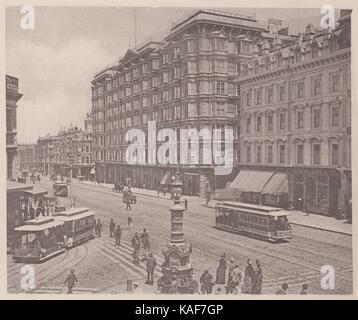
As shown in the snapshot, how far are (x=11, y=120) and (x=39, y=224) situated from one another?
2891 millimetres

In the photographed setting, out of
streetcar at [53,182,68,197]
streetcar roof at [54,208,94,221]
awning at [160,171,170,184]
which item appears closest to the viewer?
streetcar roof at [54,208,94,221]

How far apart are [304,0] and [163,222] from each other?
277 inches

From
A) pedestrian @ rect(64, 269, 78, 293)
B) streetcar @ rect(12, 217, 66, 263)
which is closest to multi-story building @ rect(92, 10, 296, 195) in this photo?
streetcar @ rect(12, 217, 66, 263)

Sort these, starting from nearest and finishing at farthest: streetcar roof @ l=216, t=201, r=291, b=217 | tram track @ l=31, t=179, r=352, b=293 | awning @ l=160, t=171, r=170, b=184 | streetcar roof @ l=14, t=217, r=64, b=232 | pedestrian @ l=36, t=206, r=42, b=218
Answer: tram track @ l=31, t=179, r=352, b=293 < streetcar roof @ l=14, t=217, r=64, b=232 < pedestrian @ l=36, t=206, r=42, b=218 < streetcar roof @ l=216, t=201, r=291, b=217 < awning @ l=160, t=171, r=170, b=184

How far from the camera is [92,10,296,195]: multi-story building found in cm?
1293

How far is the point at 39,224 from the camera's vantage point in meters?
12.1

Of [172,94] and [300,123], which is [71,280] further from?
[300,123]

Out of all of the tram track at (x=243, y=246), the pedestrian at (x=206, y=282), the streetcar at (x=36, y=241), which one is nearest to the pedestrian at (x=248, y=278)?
the tram track at (x=243, y=246)

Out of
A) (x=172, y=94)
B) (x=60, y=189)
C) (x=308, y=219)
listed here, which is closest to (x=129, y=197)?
(x=60, y=189)

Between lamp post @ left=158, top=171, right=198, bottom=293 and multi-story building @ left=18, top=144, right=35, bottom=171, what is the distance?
4202mm

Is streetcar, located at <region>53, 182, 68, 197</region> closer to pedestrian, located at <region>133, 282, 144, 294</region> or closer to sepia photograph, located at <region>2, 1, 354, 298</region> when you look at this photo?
sepia photograph, located at <region>2, 1, 354, 298</region>
